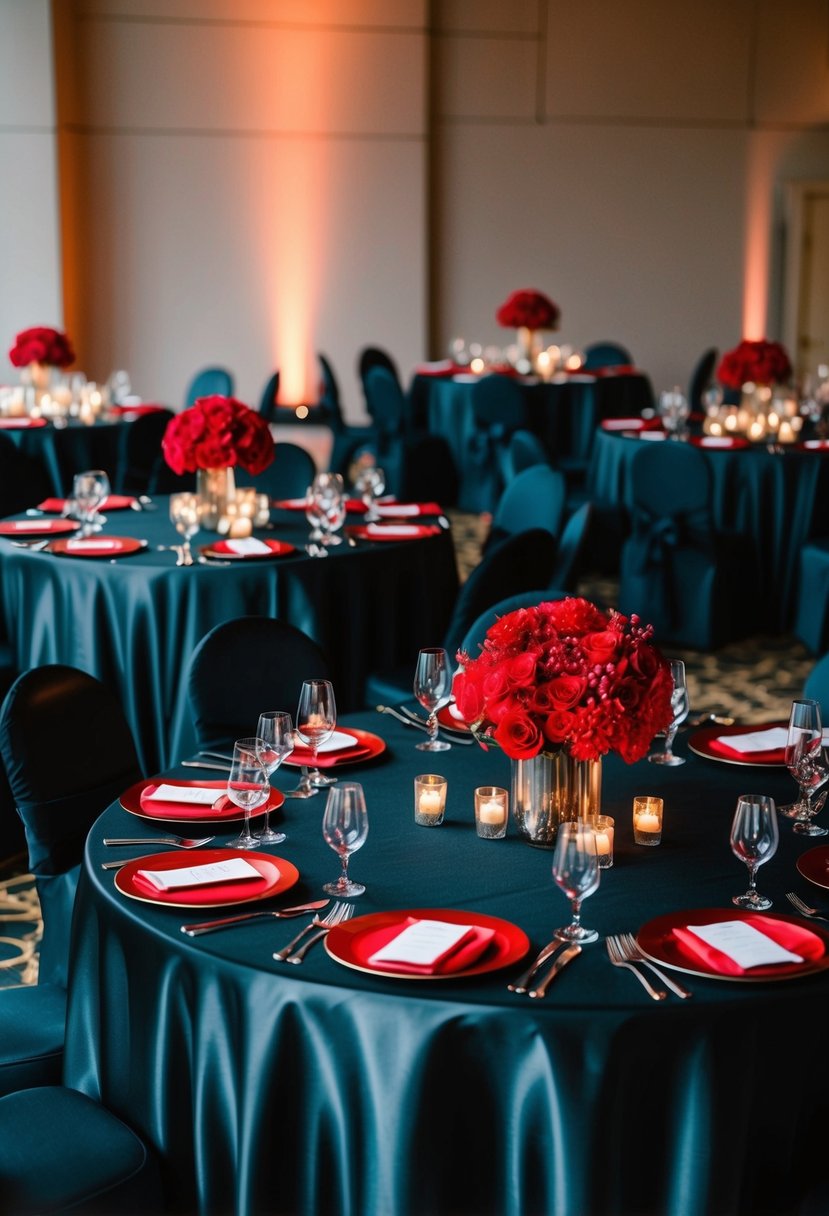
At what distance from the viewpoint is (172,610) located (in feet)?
15.6

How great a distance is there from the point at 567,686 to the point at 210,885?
662 mm

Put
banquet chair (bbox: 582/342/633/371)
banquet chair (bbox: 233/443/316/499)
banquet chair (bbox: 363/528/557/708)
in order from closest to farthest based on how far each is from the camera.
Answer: banquet chair (bbox: 363/528/557/708) → banquet chair (bbox: 233/443/316/499) → banquet chair (bbox: 582/342/633/371)

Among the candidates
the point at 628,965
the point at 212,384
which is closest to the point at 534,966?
the point at 628,965

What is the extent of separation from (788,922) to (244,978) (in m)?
0.83

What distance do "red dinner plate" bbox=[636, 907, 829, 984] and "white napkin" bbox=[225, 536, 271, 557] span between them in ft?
9.38

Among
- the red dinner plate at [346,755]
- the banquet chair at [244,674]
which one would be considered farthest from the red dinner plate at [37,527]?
the red dinner plate at [346,755]

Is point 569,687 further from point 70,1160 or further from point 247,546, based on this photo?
point 247,546

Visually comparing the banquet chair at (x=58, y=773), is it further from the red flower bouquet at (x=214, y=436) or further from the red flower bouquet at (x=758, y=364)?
the red flower bouquet at (x=758, y=364)

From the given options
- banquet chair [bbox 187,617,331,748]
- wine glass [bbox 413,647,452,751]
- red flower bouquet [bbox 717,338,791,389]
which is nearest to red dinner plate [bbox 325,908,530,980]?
wine glass [bbox 413,647,452,751]

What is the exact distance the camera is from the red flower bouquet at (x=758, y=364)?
825 cm

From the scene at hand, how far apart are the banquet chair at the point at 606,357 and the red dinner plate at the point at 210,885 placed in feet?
30.8

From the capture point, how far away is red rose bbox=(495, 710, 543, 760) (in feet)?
7.86

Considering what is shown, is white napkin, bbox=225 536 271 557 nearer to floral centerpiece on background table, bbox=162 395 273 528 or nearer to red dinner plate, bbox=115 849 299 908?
floral centerpiece on background table, bbox=162 395 273 528

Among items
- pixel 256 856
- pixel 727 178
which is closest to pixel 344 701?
pixel 256 856
